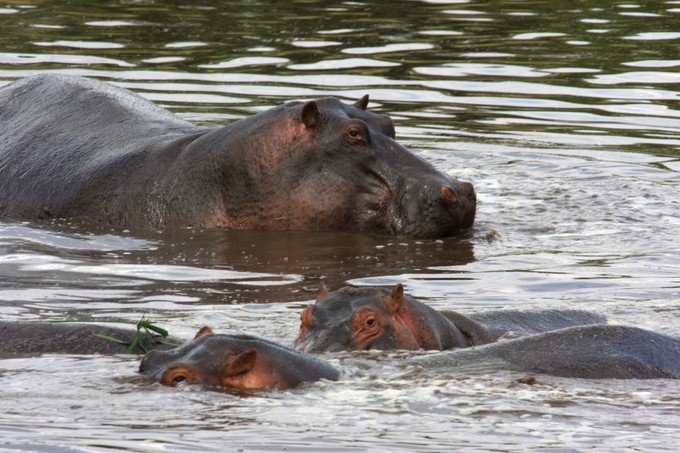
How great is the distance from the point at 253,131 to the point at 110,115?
54.0 inches

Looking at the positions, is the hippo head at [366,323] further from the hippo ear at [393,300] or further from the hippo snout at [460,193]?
the hippo snout at [460,193]

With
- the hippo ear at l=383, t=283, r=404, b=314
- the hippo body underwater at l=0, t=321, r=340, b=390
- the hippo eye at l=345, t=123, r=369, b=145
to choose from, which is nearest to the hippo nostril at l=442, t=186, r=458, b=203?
the hippo eye at l=345, t=123, r=369, b=145

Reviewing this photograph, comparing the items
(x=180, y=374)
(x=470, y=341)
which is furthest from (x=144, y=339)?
(x=470, y=341)

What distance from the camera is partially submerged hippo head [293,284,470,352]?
6238mm

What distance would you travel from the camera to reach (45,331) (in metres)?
6.52

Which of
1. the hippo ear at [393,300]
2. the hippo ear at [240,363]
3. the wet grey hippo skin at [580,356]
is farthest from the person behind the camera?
the hippo ear at [393,300]

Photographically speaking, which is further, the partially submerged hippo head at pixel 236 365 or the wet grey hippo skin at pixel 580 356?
the wet grey hippo skin at pixel 580 356

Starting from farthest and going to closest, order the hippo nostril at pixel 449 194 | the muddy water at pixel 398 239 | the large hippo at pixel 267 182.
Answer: the large hippo at pixel 267 182
the hippo nostril at pixel 449 194
the muddy water at pixel 398 239

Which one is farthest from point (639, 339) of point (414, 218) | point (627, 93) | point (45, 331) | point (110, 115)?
point (627, 93)

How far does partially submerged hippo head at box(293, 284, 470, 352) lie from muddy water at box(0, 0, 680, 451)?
0.58 feet

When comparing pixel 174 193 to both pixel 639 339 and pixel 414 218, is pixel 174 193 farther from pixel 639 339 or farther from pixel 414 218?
pixel 639 339

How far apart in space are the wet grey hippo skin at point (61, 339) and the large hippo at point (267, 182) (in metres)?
3.39

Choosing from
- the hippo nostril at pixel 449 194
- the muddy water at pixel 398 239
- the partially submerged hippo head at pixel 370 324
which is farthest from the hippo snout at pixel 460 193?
the partially submerged hippo head at pixel 370 324

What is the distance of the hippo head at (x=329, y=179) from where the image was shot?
980 cm
